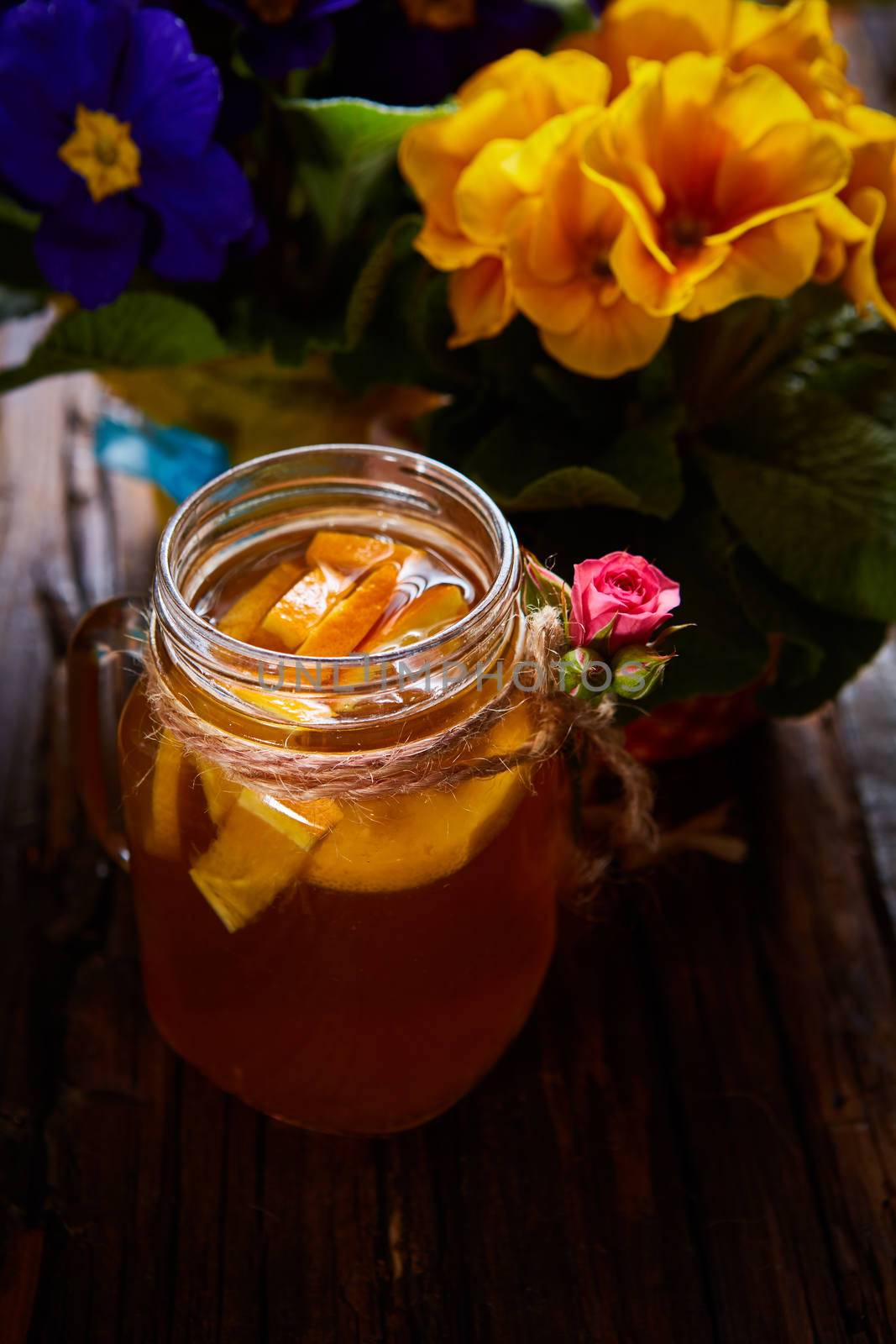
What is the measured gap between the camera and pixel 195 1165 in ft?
1.98

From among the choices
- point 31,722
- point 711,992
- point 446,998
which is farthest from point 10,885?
point 711,992

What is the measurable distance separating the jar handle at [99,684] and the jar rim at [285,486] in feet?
0.26

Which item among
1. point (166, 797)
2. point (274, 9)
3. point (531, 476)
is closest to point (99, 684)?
point (166, 797)

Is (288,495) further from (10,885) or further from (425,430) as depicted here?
(10,885)

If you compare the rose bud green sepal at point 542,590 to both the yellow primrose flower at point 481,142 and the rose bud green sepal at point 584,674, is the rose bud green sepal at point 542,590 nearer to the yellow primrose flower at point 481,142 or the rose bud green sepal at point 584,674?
the rose bud green sepal at point 584,674

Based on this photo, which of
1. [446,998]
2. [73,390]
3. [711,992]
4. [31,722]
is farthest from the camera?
[73,390]

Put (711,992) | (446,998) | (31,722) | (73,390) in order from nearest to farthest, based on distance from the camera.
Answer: (446,998) < (711,992) < (31,722) < (73,390)

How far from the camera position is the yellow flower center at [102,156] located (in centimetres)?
66

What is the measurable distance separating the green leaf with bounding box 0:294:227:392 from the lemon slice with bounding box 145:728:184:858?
0.27 meters

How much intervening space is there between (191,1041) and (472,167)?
433mm

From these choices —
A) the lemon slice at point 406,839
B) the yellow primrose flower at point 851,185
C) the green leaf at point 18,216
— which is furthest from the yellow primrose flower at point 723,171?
A: the green leaf at point 18,216

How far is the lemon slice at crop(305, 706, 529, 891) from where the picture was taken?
506 millimetres

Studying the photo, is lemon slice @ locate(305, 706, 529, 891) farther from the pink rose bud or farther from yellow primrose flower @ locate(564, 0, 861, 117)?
yellow primrose flower @ locate(564, 0, 861, 117)

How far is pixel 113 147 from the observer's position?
2.18ft
